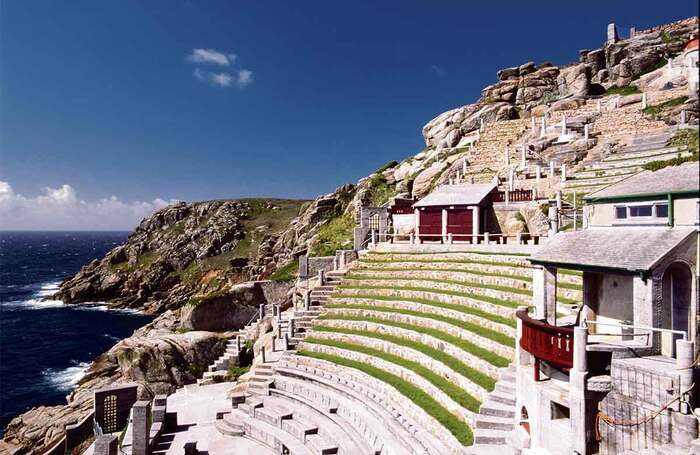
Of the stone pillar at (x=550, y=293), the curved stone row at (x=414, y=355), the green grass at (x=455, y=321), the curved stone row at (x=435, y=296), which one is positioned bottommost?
the curved stone row at (x=414, y=355)

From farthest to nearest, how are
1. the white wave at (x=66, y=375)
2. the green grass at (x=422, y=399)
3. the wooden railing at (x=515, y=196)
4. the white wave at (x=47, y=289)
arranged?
the white wave at (x=47, y=289)
the white wave at (x=66, y=375)
the wooden railing at (x=515, y=196)
the green grass at (x=422, y=399)

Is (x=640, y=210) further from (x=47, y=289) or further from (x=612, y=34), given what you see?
(x=47, y=289)

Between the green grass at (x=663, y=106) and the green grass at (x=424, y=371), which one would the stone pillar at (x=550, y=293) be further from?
the green grass at (x=663, y=106)

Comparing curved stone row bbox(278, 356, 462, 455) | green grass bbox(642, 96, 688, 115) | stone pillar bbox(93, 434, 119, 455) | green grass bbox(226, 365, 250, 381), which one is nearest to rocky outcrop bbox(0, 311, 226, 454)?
green grass bbox(226, 365, 250, 381)

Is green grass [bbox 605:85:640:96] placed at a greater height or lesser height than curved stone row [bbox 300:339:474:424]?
greater

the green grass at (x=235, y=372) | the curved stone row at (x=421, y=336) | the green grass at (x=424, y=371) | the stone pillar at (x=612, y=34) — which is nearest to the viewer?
the green grass at (x=424, y=371)

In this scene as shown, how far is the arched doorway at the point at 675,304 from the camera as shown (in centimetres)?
662

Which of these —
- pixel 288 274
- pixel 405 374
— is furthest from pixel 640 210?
pixel 288 274

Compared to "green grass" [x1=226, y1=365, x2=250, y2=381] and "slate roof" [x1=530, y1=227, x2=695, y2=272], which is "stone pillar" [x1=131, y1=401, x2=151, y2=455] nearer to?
"green grass" [x1=226, y1=365, x2=250, y2=381]

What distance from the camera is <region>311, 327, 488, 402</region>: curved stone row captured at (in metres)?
11.2

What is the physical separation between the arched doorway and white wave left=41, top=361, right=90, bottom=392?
4199cm

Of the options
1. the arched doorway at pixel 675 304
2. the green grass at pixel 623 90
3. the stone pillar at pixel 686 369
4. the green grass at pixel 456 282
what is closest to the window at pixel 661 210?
the arched doorway at pixel 675 304

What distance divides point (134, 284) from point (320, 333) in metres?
66.8

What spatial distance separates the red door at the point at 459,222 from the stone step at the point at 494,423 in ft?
60.8
